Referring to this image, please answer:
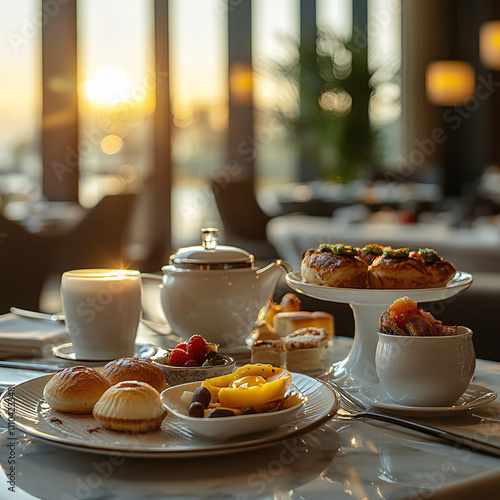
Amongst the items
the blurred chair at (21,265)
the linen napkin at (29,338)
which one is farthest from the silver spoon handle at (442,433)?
the blurred chair at (21,265)

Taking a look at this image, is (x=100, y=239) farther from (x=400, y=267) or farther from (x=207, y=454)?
(x=207, y=454)

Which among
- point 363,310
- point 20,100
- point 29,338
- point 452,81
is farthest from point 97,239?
point 452,81

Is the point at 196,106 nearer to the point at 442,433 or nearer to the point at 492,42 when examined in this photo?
the point at 492,42

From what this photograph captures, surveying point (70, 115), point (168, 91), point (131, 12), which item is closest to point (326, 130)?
point (168, 91)

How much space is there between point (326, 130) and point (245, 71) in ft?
5.20

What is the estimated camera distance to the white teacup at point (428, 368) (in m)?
0.82

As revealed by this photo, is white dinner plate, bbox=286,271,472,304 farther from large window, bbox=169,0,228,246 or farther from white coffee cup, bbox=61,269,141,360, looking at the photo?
large window, bbox=169,0,228,246

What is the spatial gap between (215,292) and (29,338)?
1.03ft

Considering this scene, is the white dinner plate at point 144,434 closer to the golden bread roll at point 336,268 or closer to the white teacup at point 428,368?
the white teacup at point 428,368

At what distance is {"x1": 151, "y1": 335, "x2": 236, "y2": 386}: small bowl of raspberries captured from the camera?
2.82 ft

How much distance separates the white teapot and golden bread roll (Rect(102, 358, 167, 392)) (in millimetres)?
307

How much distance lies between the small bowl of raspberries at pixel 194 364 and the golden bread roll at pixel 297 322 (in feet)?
1.18

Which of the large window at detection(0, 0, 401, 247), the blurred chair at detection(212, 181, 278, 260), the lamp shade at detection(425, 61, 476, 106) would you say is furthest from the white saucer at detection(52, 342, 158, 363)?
the lamp shade at detection(425, 61, 476, 106)

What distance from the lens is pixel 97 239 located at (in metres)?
3.69
